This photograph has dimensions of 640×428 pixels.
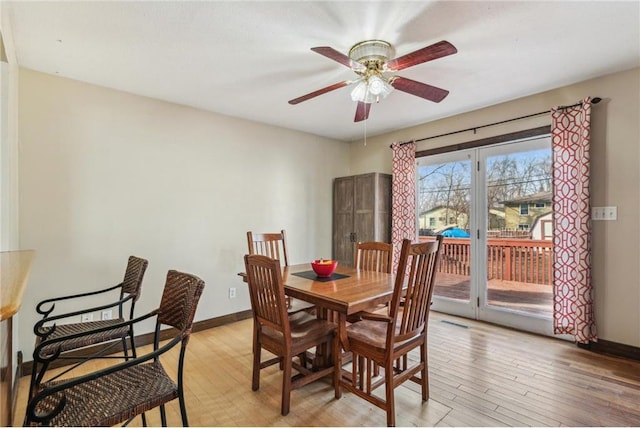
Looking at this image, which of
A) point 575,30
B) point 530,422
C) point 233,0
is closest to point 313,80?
point 233,0

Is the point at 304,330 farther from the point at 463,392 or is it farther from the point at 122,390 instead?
the point at 463,392

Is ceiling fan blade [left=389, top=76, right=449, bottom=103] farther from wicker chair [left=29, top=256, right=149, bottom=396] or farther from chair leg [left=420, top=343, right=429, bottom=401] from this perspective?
wicker chair [left=29, top=256, right=149, bottom=396]

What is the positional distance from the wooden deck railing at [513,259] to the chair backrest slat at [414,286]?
1989 millimetres

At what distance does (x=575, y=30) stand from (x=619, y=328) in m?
2.46

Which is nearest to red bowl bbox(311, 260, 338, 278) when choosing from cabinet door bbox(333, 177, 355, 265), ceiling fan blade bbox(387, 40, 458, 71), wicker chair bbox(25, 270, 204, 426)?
wicker chair bbox(25, 270, 204, 426)

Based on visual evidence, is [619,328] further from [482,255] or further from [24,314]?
[24,314]

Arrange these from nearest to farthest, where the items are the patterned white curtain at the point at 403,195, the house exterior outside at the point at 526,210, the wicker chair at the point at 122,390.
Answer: the wicker chair at the point at 122,390 → the house exterior outside at the point at 526,210 → the patterned white curtain at the point at 403,195

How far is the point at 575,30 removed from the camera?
2051 millimetres

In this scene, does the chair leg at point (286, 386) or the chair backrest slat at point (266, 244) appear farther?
the chair backrest slat at point (266, 244)

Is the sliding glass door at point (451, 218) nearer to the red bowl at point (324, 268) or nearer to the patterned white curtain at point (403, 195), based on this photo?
the patterned white curtain at point (403, 195)

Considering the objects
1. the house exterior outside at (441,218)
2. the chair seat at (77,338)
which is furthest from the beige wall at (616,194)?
the chair seat at (77,338)

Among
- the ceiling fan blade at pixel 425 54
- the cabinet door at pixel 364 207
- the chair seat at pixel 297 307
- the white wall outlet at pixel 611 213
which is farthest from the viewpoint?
the cabinet door at pixel 364 207

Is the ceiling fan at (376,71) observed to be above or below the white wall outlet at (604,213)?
above

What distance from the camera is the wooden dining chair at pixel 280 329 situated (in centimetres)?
189
